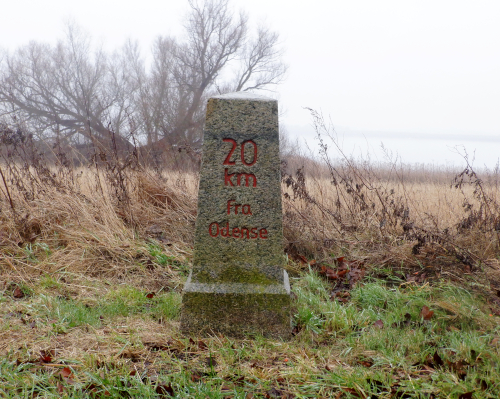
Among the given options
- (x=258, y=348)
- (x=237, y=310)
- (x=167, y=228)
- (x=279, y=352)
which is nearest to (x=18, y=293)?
(x=167, y=228)

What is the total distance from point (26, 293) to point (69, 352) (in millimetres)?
1412

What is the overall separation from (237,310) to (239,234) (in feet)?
1.77

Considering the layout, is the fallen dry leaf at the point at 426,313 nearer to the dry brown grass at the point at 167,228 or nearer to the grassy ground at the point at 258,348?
the grassy ground at the point at 258,348

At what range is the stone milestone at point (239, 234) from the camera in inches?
111

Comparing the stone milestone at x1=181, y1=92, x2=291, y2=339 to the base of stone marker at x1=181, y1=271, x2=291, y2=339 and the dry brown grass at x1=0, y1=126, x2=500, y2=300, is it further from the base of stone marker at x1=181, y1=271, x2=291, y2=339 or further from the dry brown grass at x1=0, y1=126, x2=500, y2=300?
the dry brown grass at x1=0, y1=126, x2=500, y2=300

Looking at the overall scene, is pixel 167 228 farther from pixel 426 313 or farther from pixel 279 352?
pixel 426 313

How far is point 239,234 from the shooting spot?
9.55ft

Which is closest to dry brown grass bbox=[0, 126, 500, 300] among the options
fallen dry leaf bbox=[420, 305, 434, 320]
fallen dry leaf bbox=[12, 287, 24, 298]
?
fallen dry leaf bbox=[12, 287, 24, 298]

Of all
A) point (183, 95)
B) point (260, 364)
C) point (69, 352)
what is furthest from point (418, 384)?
point (183, 95)

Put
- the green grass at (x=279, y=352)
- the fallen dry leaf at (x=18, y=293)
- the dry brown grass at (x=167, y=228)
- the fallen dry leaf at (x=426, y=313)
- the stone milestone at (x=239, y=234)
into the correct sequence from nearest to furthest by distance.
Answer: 1. the green grass at (x=279, y=352)
2. the stone milestone at (x=239, y=234)
3. the fallen dry leaf at (x=426, y=313)
4. the fallen dry leaf at (x=18, y=293)
5. the dry brown grass at (x=167, y=228)

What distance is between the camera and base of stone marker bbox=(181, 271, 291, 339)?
2.88m

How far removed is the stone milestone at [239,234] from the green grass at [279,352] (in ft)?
0.57

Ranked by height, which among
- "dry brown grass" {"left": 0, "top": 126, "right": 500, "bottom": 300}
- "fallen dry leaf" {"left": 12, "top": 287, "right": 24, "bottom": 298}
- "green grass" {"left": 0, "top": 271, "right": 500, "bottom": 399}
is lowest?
"green grass" {"left": 0, "top": 271, "right": 500, "bottom": 399}

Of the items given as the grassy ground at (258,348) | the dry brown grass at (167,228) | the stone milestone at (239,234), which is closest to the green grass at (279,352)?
the grassy ground at (258,348)
